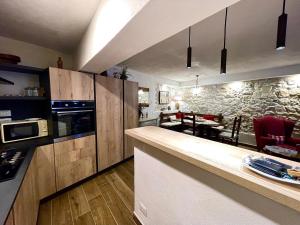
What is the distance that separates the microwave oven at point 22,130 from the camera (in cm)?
170

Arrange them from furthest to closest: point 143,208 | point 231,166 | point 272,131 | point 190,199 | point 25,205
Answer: point 272,131
point 143,208
point 25,205
point 190,199
point 231,166

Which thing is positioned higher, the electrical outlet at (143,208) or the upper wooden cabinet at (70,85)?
the upper wooden cabinet at (70,85)

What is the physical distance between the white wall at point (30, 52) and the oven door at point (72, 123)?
3.60 feet

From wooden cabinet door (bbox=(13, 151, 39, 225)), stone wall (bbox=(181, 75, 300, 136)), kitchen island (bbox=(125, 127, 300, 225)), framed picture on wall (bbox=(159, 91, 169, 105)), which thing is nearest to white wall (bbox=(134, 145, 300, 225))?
kitchen island (bbox=(125, 127, 300, 225))

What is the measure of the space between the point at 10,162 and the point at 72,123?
38.1 inches

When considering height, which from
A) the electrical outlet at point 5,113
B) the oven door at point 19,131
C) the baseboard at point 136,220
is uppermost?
the electrical outlet at point 5,113

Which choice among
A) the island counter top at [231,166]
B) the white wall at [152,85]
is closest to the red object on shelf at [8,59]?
the island counter top at [231,166]

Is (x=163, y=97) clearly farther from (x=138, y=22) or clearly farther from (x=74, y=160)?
(x=138, y=22)

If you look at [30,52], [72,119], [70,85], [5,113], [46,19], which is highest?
[46,19]

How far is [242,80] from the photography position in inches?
172

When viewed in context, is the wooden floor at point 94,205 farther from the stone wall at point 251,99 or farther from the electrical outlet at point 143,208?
the stone wall at point 251,99

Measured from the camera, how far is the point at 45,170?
189 centimetres

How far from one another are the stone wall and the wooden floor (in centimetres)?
401

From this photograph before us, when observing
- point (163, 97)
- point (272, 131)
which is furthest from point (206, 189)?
point (163, 97)
